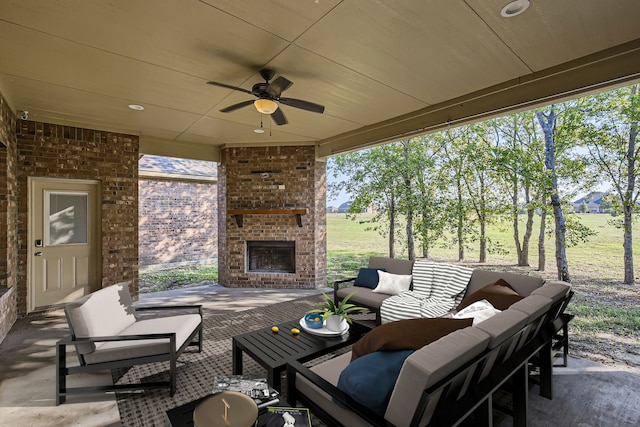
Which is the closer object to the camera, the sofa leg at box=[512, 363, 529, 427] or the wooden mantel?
the sofa leg at box=[512, 363, 529, 427]

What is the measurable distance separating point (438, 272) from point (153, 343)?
3.01 meters

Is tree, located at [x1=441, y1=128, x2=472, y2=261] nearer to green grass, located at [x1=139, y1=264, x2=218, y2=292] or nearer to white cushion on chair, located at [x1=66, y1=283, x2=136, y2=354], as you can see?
white cushion on chair, located at [x1=66, y1=283, x2=136, y2=354]

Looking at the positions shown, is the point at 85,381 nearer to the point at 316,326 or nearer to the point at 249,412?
the point at 316,326

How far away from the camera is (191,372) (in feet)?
8.66

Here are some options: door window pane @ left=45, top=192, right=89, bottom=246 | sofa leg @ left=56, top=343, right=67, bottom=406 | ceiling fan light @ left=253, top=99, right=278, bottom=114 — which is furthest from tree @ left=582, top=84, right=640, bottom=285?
door window pane @ left=45, top=192, right=89, bottom=246

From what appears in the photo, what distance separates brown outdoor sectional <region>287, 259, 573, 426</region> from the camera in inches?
49.0

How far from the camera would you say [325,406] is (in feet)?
5.40

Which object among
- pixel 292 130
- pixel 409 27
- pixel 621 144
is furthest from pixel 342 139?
pixel 621 144

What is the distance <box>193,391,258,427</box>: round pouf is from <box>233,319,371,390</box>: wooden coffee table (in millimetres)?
841

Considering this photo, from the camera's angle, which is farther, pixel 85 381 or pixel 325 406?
pixel 85 381

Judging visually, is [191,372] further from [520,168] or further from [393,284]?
[520,168]

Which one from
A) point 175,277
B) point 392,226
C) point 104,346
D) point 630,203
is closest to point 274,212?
point 392,226

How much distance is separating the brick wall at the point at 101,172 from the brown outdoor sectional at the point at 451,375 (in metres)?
4.14

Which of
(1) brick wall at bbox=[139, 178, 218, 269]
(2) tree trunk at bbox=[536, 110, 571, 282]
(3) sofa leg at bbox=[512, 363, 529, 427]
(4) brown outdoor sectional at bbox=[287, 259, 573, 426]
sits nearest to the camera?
(4) brown outdoor sectional at bbox=[287, 259, 573, 426]
